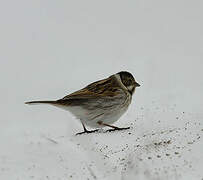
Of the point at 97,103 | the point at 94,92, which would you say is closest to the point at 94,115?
the point at 97,103

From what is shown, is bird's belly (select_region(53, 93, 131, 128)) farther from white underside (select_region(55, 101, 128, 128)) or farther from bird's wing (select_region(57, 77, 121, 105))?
bird's wing (select_region(57, 77, 121, 105))

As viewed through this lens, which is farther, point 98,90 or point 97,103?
point 98,90

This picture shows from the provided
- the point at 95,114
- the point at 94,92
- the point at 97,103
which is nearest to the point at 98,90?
the point at 94,92

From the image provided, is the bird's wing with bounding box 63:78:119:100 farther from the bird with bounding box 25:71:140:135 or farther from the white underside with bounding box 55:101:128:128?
the white underside with bounding box 55:101:128:128

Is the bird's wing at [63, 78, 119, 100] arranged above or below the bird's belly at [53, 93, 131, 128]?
above

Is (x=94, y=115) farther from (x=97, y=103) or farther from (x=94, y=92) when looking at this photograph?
(x=94, y=92)

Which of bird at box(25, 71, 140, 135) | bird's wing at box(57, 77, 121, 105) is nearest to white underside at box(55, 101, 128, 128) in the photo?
bird at box(25, 71, 140, 135)

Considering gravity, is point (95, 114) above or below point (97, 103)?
below

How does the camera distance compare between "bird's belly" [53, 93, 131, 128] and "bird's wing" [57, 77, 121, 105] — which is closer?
"bird's wing" [57, 77, 121, 105]

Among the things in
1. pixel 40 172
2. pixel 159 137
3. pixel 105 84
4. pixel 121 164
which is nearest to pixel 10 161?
pixel 40 172

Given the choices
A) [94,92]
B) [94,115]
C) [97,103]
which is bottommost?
[94,115]

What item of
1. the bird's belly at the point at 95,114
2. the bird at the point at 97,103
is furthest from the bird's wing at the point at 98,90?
the bird's belly at the point at 95,114

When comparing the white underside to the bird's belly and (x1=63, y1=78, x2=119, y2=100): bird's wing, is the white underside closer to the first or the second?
the bird's belly

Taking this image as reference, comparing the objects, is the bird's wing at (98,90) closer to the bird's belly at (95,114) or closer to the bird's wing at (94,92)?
the bird's wing at (94,92)
